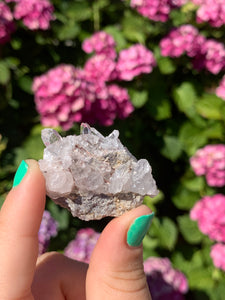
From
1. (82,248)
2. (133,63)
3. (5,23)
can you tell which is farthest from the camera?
(133,63)

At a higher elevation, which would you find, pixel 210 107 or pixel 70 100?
pixel 70 100

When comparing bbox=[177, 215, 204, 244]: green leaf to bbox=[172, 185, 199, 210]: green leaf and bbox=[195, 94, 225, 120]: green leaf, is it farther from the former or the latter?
bbox=[195, 94, 225, 120]: green leaf

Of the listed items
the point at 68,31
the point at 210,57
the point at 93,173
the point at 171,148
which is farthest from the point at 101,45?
the point at 93,173

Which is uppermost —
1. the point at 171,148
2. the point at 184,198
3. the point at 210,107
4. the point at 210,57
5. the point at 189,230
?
the point at 210,57

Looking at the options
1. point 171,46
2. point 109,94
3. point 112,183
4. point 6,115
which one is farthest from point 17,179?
point 171,46

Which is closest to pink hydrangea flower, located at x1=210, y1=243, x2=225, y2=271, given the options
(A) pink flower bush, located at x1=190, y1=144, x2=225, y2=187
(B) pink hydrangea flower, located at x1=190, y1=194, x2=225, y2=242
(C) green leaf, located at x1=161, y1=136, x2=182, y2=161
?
(B) pink hydrangea flower, located at x1=190, y1=194, x2=225, y2=242

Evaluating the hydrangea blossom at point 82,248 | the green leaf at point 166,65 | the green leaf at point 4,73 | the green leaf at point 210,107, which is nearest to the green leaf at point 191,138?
the green leaf at point 210,107

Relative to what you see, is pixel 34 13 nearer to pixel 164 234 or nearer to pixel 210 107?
pixel 210 107
